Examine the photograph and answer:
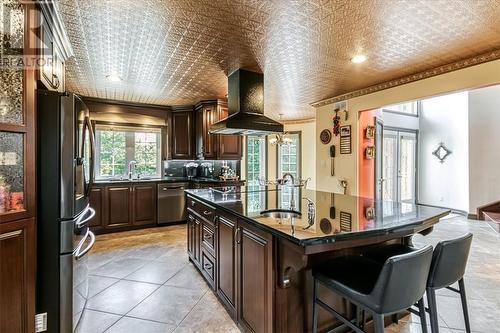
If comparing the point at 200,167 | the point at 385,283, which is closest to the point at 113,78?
the point at 200,167

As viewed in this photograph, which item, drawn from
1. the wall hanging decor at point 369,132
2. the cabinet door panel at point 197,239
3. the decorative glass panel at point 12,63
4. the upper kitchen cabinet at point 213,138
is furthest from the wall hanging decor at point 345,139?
the decorative glass panel at point 12,63

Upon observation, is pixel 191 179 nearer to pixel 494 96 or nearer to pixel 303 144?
pixel 303 144

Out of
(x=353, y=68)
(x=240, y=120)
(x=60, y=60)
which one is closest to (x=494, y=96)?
(x=353, y=68)

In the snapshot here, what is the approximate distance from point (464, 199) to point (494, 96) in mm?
2378

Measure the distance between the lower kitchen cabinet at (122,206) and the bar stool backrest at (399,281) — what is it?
14.9 ft

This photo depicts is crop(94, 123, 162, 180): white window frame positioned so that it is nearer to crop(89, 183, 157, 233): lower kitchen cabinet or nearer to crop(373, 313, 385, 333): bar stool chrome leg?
crop(89, 183, 157, 233): lower kitchen cabinet

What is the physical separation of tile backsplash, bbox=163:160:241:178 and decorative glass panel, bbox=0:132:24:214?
404cm

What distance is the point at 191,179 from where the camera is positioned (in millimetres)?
5406

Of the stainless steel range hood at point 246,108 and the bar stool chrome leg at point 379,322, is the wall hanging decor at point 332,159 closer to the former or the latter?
the stainless steel range hood at point 246,108

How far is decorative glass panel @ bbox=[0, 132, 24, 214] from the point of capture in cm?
157

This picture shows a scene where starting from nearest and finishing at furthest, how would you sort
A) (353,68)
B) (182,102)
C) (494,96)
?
(353,68) → (182,102) → (494,96)

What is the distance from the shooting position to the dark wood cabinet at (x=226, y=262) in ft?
6.70

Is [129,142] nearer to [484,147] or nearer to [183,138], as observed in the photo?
[183,138]

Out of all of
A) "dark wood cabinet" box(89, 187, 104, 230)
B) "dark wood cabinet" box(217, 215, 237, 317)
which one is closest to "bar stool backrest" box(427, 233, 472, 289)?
"dark wood cabinet" box(217, 215, 237, 317)
